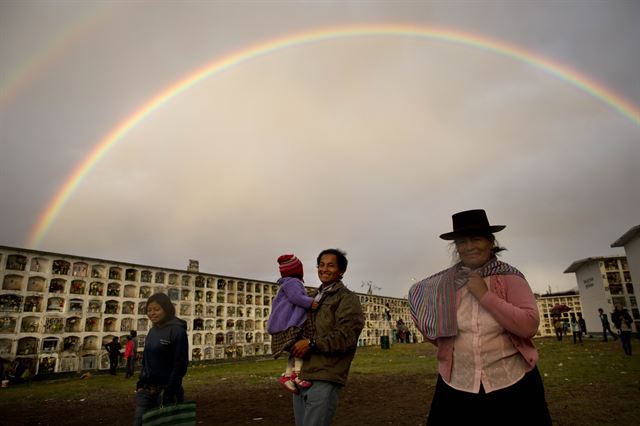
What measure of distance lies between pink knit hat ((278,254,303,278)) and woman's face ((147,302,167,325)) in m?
1.45

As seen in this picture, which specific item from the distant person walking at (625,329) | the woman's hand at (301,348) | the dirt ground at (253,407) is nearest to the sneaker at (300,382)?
the woman's hand at (301,348)

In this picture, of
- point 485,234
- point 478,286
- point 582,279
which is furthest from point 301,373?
point 582,279

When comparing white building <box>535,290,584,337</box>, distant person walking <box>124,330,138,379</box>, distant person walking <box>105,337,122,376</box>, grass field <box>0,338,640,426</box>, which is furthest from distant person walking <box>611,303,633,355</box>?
white building <box>535,290,584,337</box>

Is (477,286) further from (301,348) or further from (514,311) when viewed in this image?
(301,348)

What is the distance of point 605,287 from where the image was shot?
23.0m

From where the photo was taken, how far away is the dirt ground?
5043mm

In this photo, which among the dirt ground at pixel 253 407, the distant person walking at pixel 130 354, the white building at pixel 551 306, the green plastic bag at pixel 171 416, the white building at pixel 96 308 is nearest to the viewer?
the green plastic bag at pixel 171 416

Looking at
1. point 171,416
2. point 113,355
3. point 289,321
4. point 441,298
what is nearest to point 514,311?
point 441,298

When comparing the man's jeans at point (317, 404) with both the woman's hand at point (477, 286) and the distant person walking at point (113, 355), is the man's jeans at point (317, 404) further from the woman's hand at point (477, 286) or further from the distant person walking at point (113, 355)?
the distant person walking at point (113, 355)

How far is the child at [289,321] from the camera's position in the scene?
2311mm

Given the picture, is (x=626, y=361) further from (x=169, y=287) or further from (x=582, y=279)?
(x=582, y=279)

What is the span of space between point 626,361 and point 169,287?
14.0m

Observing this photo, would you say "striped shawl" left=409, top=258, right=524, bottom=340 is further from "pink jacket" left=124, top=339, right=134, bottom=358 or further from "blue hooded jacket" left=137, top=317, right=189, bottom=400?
"pink jacket" left=124, top=339, right=134, bottom=358

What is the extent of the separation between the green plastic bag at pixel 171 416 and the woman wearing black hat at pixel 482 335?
187 cm
